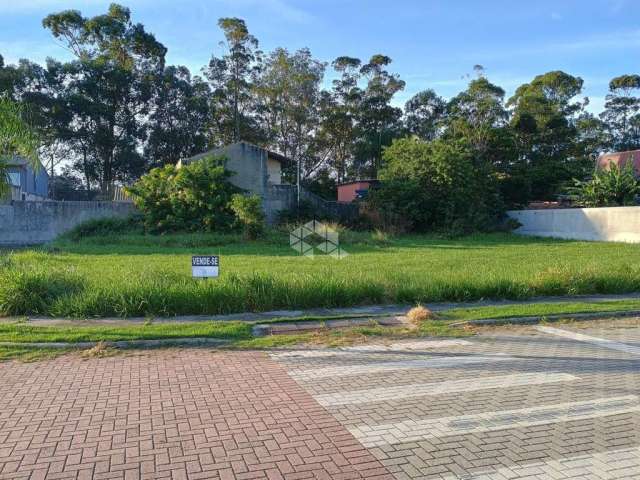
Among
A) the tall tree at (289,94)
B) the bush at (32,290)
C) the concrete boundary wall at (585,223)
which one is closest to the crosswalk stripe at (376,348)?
the bush at (32,290)

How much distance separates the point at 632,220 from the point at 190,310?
83.4ft

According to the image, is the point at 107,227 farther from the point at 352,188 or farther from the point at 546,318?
the point at 546,318

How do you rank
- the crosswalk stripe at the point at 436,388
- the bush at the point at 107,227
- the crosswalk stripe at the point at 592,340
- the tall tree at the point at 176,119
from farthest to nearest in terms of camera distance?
1. the tall tree at the point at 176,119
2. the bush at the point at 107,227
3. the crosswalk stripe at the point at 592,340
4. the crosswalk stripe at the point at 436,388

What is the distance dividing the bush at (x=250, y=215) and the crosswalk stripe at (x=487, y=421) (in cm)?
2217

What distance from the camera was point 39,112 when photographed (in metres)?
44.2

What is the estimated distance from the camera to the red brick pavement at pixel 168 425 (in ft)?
13.6

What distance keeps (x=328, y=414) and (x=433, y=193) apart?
29942 millimetres

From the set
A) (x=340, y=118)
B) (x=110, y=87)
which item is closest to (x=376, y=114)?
(x=340, y=118)

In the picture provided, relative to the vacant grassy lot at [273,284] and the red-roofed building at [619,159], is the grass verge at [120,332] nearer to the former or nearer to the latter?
the vacant grassy lot at [273,284]

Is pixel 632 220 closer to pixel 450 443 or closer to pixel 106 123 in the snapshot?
pixel 450 443

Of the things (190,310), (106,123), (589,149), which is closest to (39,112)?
(106,123)

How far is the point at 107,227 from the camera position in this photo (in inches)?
1183

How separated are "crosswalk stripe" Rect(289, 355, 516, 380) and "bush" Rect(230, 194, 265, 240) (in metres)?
20.1

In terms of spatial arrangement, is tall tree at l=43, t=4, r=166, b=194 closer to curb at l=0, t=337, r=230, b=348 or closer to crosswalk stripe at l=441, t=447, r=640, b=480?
curb at l=0, t=337, r=230, b=348
